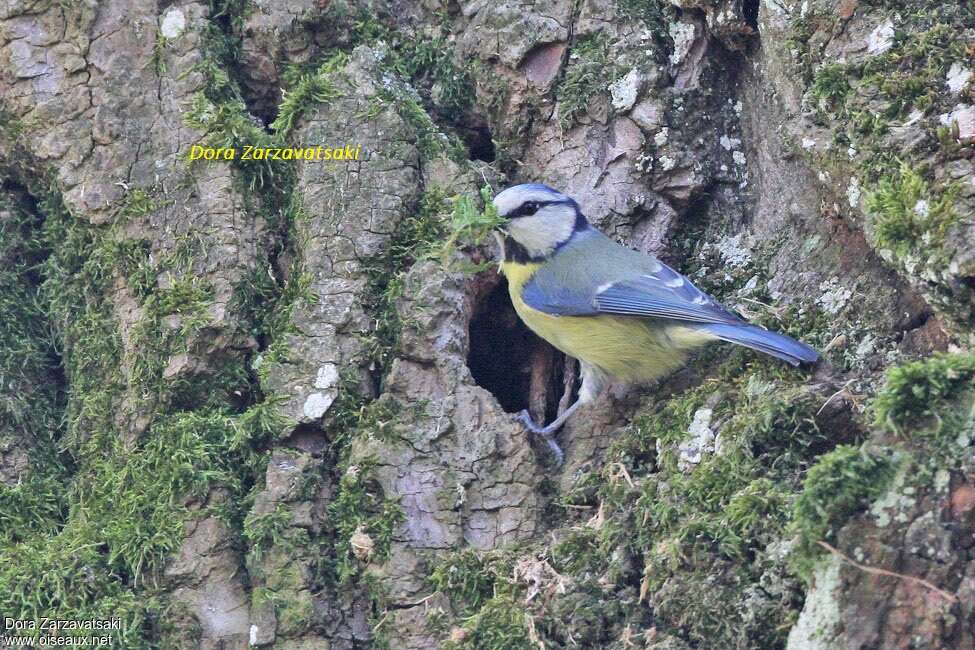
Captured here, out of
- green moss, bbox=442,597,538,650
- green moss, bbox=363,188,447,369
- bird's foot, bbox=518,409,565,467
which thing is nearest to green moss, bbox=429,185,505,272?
green moss, bbox=363,188,447,369

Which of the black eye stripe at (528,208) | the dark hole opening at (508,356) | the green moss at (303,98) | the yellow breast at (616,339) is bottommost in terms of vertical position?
the dark hole opening at (508,356)

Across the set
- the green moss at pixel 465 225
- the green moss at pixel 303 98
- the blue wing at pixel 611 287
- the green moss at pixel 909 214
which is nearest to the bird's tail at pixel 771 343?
the blue wing at pixel 611 287

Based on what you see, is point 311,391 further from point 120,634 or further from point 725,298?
point 725,298

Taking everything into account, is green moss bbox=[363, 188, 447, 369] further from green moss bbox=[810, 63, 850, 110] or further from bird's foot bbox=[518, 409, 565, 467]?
green moss bbox=[810, 63, 850, 110]

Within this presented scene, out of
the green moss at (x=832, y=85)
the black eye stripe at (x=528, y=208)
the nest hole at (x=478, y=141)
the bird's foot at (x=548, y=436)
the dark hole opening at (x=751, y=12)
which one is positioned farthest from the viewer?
the nest hole at (x=478, y=141)

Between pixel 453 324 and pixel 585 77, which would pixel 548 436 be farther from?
pixel 585 77

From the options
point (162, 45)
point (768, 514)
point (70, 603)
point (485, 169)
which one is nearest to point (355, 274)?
point (485, 169)

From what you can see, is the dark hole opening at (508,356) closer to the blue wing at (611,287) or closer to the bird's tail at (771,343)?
the blue wing at (611,287)
